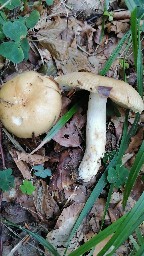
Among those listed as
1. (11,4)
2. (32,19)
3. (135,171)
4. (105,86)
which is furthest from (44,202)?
(11,4)

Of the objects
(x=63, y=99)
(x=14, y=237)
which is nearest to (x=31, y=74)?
(x=63, y=99)

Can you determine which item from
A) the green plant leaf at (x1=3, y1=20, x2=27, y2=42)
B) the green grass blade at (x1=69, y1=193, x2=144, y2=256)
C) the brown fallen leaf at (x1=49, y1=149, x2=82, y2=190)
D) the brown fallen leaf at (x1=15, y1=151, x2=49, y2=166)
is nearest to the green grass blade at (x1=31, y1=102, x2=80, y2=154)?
the brown fallen leaf at (x1=15, y1=151, x2=49, y2=166)

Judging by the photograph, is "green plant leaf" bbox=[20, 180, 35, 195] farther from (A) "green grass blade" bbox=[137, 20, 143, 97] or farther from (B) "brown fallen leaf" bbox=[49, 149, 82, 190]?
(A) "green grass blade" bbox=[137, 20, 143, 97]

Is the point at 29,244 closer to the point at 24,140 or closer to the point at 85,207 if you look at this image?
the point at 85,207

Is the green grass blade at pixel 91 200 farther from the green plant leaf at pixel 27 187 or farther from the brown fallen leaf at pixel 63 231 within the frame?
the green plant leaf at pixel 27 187

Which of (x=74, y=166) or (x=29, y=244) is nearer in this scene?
(x=29, y=244)
